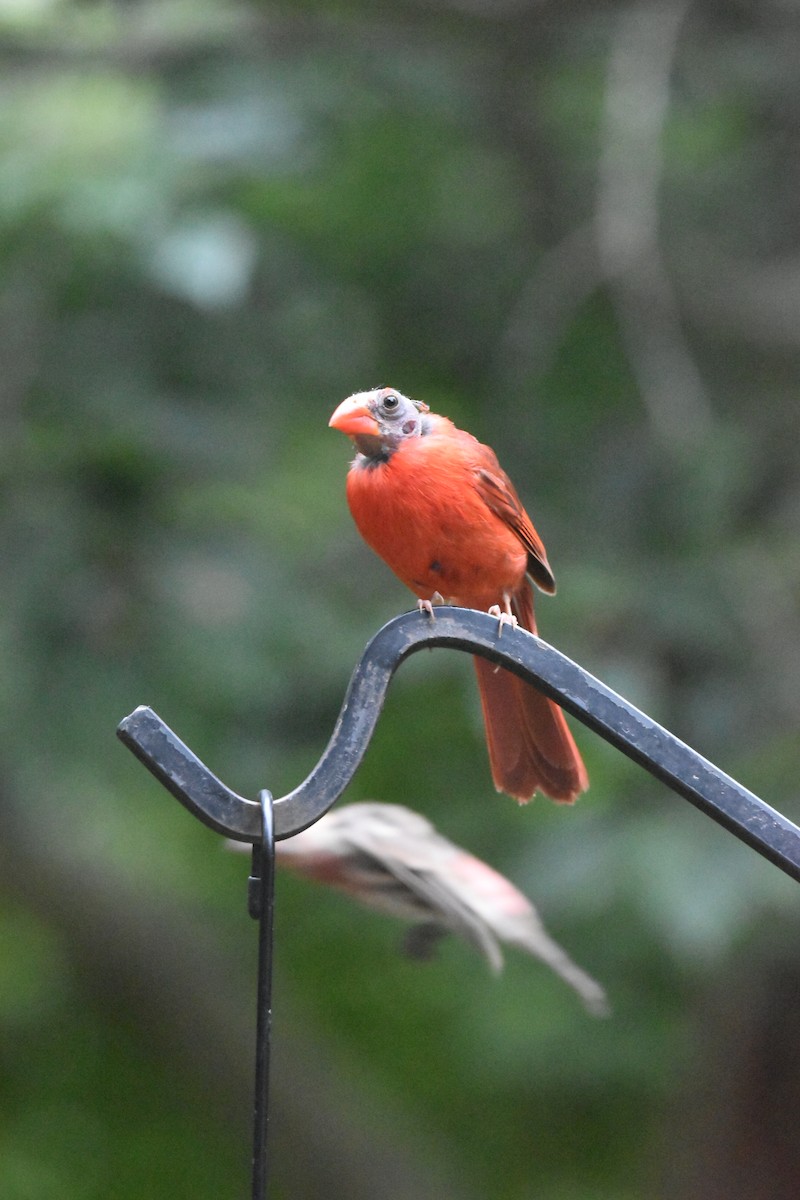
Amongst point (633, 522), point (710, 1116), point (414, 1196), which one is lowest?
point (414, 1196)

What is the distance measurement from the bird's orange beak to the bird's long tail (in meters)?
0.58

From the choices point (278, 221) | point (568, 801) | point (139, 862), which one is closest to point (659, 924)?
point (568, 801)

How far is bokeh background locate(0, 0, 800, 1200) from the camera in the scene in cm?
392

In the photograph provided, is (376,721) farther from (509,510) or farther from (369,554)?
(369,554)

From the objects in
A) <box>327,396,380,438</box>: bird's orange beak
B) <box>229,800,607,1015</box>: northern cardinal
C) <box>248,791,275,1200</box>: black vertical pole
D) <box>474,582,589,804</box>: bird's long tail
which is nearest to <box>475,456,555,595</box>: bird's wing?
<box>327,396,380,438</box>: bird's orange beak

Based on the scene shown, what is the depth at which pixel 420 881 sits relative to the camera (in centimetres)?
202

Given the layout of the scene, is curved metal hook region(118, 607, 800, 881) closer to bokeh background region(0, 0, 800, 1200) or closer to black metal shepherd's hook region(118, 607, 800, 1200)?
black metal shepherd's hook region(118, 607, 800, 1200)

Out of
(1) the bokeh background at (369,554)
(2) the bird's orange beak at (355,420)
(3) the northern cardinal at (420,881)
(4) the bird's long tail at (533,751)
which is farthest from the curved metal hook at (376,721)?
(1) the bokeh background at (369,554)

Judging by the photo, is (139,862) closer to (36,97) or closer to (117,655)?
(117,655)

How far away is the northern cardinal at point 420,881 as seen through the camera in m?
2.00

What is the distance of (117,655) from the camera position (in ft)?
13.2

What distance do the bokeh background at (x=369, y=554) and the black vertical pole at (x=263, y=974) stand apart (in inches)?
77.0

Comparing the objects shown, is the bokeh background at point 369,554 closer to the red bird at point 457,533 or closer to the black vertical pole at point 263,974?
the red bird at point 457,533

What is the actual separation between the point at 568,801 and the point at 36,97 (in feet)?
7.83
